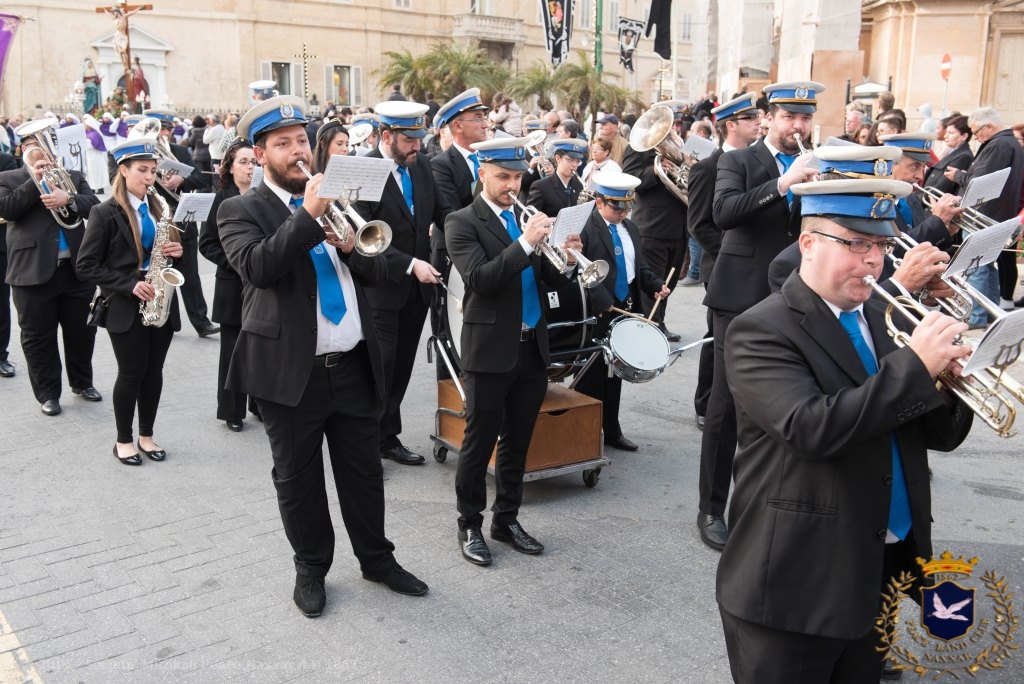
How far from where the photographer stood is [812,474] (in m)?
2.60

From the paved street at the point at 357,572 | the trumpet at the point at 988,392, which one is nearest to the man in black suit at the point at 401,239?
the paved street at the point at 357,572

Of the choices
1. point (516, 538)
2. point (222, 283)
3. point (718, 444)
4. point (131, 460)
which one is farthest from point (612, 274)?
point (131, 460)

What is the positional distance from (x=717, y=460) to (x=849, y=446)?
278 centimetres

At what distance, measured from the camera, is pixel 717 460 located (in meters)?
5.21

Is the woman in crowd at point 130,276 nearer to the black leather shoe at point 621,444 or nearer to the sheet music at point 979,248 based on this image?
the black leather shoe at point 621,444

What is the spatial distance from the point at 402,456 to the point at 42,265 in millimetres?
3428

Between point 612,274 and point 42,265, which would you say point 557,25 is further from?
point 612,274

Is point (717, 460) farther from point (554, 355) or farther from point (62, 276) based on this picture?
point (62, 276)

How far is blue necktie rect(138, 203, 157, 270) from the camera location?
6492 millimetres

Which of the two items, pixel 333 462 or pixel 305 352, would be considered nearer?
pixel 305 352

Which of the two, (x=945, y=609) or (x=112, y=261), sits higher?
(x=112, y=261)

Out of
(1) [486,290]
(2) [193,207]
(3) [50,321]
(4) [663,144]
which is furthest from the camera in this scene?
(4) [663,144]

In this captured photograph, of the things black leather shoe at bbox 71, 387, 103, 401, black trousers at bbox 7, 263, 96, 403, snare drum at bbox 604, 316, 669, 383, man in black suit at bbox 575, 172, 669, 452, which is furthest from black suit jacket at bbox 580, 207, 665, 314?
black leather shoe at bbox 71, 387, 103, 401

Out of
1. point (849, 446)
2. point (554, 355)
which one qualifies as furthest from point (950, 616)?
point (554, 355)
